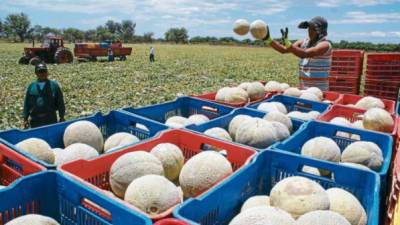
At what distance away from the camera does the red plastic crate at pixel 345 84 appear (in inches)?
282

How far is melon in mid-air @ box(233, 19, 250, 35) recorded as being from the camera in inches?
245

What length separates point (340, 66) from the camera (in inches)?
286

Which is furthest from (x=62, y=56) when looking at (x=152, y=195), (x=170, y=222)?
(x=170, y=222)

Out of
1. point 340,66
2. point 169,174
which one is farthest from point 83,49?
point 169,174

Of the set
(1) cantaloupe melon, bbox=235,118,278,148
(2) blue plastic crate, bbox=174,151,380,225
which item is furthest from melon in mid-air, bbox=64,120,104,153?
(2) blue plastic crate, bbox=174,151,380,225

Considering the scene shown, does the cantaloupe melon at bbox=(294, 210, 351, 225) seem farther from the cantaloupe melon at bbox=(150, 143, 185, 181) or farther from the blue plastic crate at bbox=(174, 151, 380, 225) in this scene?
the cantaloupe melon at bbox=(150, 143, 185, 181)

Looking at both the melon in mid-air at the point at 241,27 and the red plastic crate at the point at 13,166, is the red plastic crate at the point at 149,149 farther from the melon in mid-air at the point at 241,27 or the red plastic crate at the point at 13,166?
the melon in mid-air at the point at 241,27

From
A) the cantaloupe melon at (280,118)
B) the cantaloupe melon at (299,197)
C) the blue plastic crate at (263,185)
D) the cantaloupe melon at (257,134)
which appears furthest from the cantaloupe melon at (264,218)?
the cantaloupe melon at (280,118)

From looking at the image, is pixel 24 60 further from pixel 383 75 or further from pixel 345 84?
pixel 383 75

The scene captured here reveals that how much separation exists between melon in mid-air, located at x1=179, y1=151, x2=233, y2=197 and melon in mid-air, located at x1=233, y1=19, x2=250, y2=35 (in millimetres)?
3841

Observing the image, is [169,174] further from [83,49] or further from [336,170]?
[83,49]

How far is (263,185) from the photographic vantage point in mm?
2977

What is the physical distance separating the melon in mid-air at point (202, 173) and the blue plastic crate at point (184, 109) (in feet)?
6.49

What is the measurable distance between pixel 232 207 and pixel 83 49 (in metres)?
26.0
